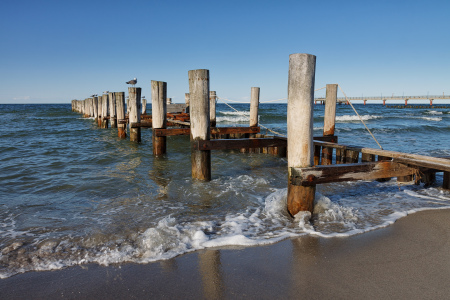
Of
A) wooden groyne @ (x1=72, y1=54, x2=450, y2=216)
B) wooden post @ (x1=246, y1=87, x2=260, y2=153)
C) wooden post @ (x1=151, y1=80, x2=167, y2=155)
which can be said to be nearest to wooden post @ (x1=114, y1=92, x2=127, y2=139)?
wooden groyne @ (x1=72, y1=54, x2=450, y2=216)

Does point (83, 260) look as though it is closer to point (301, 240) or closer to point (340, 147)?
point (301, 240)

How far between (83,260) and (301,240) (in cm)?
243

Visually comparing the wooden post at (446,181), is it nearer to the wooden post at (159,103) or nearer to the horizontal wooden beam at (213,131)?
the horizontal wooden beam at (213,131)

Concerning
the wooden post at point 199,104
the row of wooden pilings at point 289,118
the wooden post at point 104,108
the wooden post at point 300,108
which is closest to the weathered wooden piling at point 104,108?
the wooden post at point 104,108

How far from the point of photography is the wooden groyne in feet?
12.9

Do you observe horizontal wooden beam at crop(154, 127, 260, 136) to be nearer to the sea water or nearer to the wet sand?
the sea water

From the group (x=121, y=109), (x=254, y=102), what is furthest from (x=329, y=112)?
(x=121, y=109)

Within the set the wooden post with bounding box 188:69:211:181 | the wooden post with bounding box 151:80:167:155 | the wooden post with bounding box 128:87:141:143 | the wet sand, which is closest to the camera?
the wet sand

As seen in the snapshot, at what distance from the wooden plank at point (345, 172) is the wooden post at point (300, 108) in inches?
4.9

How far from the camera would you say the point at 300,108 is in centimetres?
392

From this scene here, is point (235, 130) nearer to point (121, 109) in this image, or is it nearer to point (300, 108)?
point (300, 108)

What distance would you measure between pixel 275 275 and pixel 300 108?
206 cm

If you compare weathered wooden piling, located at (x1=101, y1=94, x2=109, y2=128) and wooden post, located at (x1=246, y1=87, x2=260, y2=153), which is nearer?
wooden post, located at (x1=246, y1=87, x2=260, y2=153)

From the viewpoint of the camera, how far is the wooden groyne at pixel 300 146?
3943 millimetres
